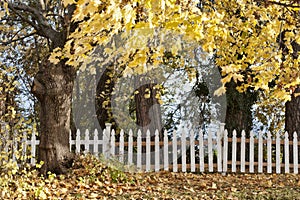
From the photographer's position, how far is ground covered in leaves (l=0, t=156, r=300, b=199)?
5828 mm

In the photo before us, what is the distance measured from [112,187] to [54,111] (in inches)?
74.1

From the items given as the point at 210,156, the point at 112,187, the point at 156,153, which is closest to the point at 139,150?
the point at 156,153

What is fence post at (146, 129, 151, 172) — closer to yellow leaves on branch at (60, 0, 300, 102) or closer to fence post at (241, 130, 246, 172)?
fence post at (241, 130, 246, 172)

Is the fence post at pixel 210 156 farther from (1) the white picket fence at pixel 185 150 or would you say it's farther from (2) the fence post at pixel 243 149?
(2) the fence post at pixel 243 149

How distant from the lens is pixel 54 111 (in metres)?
7.62

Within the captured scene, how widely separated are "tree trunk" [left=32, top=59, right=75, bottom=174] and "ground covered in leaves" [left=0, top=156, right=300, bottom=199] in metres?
0.32

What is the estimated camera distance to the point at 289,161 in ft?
34.8

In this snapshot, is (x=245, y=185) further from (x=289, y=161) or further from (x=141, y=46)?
(x=141, y=46)

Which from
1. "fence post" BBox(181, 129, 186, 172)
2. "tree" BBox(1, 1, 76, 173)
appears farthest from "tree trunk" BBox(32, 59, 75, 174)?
"fence post" BBox(181, 129, 186, 172)

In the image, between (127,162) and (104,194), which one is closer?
(104,194)

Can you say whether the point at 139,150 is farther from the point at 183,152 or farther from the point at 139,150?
the point at 183,152

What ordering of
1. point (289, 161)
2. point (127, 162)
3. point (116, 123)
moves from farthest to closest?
point (116, 123) → point (289, 161) → point (127, 162)

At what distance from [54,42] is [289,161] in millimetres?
6615

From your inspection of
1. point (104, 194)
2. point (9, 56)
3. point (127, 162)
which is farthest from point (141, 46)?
point (9, 56)
